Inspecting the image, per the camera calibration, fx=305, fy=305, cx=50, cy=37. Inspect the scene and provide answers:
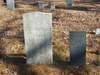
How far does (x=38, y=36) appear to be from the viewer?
7918mm

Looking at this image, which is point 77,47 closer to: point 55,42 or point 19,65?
point 19,65

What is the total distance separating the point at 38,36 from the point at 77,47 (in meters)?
1.06

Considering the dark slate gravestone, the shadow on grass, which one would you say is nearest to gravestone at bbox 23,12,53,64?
the shadow on grass

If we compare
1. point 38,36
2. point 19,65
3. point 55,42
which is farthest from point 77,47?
point 55,42

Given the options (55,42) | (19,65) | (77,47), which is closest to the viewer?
(77,47)

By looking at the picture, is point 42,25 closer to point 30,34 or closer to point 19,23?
point 30,34

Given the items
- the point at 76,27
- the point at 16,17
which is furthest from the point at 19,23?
the point at 76,27

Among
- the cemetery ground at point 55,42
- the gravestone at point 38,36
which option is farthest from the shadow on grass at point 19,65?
the gravestone at point 38,36

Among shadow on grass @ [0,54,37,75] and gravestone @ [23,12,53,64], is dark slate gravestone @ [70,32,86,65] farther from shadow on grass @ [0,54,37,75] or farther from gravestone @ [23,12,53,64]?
shadow on grass @ [0,54,37,75]

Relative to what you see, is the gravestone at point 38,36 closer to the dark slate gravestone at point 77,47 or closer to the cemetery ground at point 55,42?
the cemetery ground at point 55,42

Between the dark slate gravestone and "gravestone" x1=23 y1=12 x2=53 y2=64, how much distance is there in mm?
618

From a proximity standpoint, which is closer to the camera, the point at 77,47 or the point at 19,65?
the point at 77,47

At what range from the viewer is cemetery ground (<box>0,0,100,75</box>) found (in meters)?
7.66

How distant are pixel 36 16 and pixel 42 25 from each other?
274 mm
